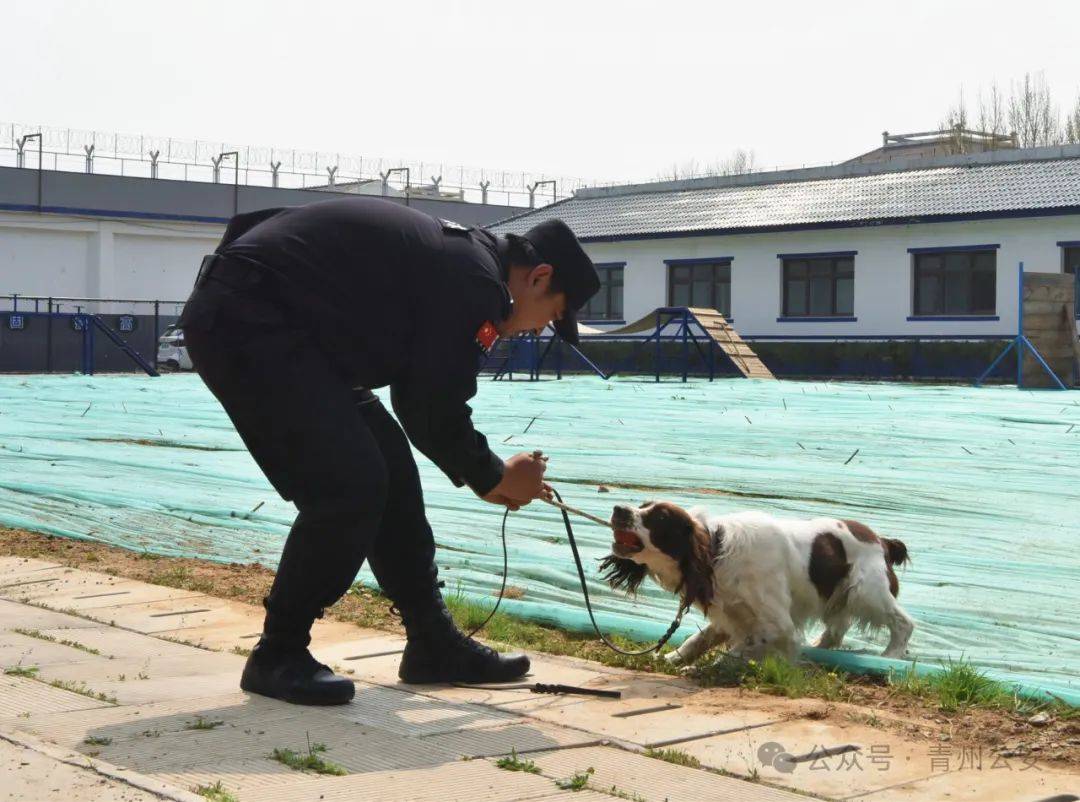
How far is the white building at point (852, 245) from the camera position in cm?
3403

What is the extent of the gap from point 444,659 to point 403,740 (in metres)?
0.95

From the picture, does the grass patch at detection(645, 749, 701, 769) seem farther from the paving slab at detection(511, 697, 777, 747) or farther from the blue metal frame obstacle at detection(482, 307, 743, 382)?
the blue metal frame obstacle at detection(482, 307, 743, 382)

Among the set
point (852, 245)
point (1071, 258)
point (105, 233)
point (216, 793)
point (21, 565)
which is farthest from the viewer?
point (105, 233)

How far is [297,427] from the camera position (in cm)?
480

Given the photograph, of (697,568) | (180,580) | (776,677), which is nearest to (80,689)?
(697,568)

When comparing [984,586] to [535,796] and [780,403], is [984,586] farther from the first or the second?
[780,403]

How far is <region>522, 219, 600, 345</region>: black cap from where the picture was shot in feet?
17.0

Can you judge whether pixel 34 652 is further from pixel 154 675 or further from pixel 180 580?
pixel 180 580

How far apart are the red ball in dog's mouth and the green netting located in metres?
0.59

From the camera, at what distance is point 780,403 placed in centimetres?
1994

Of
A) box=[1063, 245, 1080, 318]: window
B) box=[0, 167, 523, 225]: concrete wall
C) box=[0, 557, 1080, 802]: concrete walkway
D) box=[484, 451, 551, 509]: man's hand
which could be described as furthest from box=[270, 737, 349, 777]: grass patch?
box=[0, 167, 523, 225]: concrete wall

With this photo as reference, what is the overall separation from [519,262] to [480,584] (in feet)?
9.13

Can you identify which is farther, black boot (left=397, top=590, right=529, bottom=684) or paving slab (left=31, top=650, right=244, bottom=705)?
black boot (left=397, top=590, right=529, bottom=684)

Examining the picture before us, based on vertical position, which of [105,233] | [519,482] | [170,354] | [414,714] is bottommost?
[414,714]
